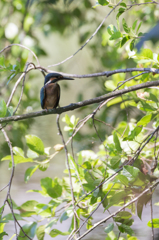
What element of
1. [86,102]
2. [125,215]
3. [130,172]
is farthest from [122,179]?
[86,102]

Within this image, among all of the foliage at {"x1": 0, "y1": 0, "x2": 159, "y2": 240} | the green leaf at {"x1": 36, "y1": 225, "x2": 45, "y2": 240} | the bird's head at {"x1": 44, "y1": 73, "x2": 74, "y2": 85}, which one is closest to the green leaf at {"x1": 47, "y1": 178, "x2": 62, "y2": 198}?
the foliage at {"x1": 0, "y1": 0, "x2": 159, "y2": 240}

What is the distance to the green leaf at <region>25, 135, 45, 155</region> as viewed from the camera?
1005 mm

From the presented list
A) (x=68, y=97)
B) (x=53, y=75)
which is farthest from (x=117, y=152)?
(x=68, y=97)

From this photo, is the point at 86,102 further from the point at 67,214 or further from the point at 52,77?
the point at 52,77

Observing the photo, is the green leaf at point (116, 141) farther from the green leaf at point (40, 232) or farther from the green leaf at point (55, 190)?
the green leaf at point (40, 232)

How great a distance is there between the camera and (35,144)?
1.02m

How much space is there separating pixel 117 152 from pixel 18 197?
4.25ft

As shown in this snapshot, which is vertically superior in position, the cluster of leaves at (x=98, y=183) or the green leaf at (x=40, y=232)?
the cluster of leaves at (x=98, y=183)

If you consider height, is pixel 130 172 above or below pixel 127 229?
above

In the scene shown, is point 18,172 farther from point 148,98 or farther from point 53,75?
point 148,98

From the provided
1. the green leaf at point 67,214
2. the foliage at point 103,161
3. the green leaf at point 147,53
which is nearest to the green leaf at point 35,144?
the foliage at point 103,161

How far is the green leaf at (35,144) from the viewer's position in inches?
39.6

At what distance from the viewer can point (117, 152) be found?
98 centimetres

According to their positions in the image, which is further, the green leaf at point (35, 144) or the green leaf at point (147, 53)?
the green leaf at point (35, 144)
